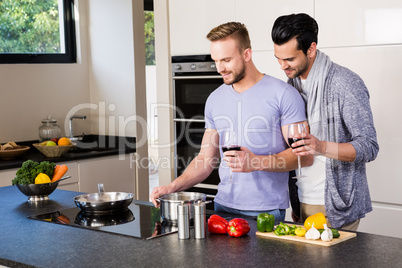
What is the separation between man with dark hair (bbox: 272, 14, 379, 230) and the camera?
2.67m

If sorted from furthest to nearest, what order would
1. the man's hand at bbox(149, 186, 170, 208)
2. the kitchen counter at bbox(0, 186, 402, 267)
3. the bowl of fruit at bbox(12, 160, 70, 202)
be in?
the bowl of fruit at bbox(12, 160, 70, 202)
the man's hand at bbox(149, 186, 170, 208)
the kitchen counter at bbox(0, 186, 402, 267)

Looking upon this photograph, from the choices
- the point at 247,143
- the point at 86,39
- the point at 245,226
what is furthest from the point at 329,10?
the point at 86,39

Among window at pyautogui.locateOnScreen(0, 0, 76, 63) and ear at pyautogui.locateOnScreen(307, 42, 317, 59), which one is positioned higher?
window at pyautogui.locateOnScreen(0, 0, 76, 63)

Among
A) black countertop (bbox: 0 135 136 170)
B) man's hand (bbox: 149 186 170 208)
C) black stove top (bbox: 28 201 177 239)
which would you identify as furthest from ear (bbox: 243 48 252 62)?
black countertop (bbox: 0 135 136 170)

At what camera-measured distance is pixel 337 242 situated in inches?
80.0

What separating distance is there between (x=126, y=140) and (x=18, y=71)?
1096 mm

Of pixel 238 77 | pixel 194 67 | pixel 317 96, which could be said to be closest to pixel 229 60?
pixel 238 77

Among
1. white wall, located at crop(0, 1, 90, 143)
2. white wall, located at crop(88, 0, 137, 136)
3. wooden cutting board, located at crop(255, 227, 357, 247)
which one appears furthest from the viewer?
white wall, located at crop(88, 0, 137, 136)

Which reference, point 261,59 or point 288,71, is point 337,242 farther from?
point 261,59

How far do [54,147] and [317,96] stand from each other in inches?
95.8

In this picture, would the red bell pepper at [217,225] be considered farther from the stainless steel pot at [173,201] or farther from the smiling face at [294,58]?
the smiling face at [294,58]

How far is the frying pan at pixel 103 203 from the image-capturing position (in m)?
2.57

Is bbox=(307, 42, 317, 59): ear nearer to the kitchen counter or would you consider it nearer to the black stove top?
the kitchen counter

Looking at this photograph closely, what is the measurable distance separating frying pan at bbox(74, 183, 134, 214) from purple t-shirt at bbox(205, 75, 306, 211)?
463 millimetres
